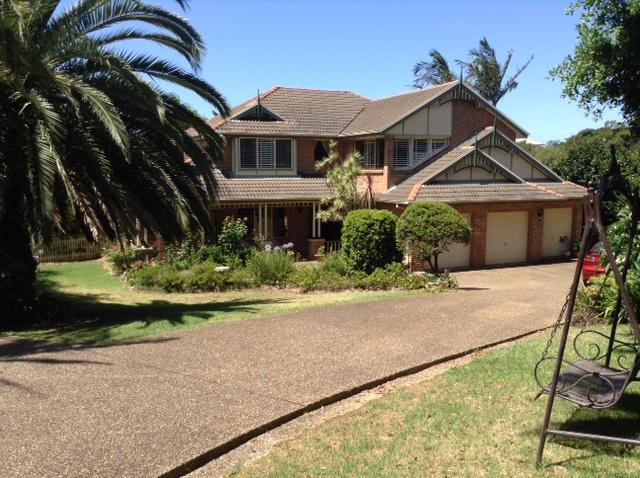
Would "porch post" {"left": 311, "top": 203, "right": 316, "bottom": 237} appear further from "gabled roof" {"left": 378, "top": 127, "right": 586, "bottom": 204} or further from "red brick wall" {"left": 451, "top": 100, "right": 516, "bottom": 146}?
"red brick wall" {"left": 451, "top": 100, "right": 516, "bottom": 146}

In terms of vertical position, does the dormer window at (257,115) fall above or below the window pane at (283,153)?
above

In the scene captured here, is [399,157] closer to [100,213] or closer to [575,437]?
[100,213]

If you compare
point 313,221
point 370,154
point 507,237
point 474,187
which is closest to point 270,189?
point 313,221

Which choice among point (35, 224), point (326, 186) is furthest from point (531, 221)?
point (35, 224)

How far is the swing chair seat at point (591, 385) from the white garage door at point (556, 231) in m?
18.6

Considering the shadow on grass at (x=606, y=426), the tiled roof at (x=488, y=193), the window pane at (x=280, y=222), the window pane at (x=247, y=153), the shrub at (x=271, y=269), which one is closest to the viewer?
the shadow on grass at (x=606, y=426)

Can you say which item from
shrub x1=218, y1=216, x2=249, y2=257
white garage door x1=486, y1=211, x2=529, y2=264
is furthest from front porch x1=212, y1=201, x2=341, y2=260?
white garage door x1=486, y1=211, x2=529, y2=264

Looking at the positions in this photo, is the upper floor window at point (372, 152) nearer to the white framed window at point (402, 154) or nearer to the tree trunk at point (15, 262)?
the white framed window at point (402, 154)

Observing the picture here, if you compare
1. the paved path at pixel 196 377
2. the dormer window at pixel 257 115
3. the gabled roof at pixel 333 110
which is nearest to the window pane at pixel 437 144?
the gabled roof at pixel 333 110

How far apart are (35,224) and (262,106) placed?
48.8ft

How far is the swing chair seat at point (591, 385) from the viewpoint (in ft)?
16.5

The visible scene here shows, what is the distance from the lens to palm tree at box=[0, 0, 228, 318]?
9.85m

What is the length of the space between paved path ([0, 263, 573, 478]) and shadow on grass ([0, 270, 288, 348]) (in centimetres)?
53

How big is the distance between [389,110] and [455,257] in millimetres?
6893
